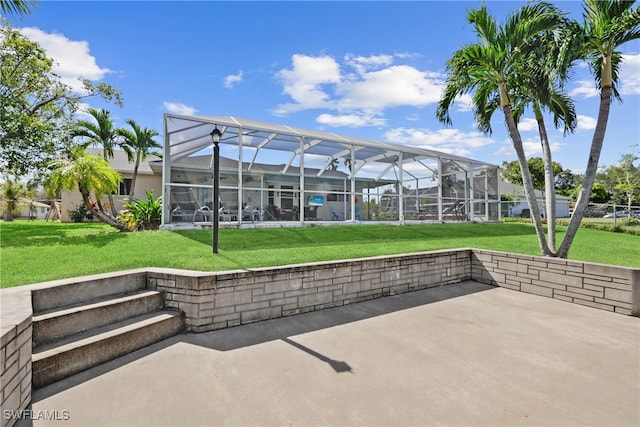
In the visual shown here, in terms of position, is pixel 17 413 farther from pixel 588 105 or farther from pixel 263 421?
pixel 588 105

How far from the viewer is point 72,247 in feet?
18.4

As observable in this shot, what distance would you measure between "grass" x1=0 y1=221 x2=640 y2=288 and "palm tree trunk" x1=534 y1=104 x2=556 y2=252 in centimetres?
88

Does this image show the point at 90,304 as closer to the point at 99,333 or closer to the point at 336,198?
the point at 99,333

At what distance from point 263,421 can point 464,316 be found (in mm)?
3455

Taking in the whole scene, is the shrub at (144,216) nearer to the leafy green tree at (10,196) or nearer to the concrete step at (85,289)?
the concrete step at (85,289)

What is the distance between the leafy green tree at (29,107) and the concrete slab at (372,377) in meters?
11.4

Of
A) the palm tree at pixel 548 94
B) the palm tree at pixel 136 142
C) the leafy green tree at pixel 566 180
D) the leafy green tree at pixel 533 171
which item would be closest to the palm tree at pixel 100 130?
the palm tree at pixel 136 142

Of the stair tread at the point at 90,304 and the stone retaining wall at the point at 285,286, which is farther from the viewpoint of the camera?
the stone retaining wall at the point at 285,286

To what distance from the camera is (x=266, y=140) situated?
36.2ft

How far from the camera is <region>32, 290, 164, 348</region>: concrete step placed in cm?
292

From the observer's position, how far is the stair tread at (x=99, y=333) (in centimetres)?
274

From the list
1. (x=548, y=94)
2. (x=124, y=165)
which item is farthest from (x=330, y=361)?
(x=124, y=165)

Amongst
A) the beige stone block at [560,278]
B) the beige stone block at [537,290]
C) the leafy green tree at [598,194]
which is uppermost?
the leafy green tree at [598,194]

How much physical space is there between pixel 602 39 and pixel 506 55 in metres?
1.50
